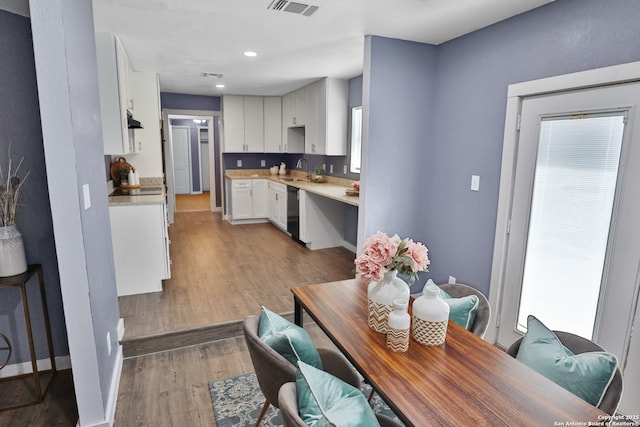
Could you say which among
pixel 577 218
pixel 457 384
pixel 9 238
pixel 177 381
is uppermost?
pixel 577 218

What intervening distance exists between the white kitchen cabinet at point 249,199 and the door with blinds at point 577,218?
4.87m

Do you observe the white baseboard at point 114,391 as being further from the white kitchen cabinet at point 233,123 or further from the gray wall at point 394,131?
the white kitchen cabinet at point 233,123

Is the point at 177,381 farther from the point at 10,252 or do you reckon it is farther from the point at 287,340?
the point at 287,340

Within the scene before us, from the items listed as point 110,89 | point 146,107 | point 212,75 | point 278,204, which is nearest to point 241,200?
point 278,204

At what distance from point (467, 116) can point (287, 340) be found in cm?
243

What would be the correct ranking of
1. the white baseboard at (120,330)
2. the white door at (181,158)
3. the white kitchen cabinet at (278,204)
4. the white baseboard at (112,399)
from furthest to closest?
1. the white door at (181,158)
2. the white kitchen cabinet at (278,204)
3. the white baseboard at (120,330)
4. the white baseboard at (112,399)

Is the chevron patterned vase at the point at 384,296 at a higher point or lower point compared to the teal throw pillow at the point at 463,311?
higher

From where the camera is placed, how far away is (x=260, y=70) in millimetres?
4578

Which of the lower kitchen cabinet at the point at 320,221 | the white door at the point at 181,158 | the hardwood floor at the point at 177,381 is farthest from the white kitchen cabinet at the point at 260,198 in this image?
the white door at the point at 181,158

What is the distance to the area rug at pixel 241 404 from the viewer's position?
2027mm

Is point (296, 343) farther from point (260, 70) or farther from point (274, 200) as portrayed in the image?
point (274, 200)

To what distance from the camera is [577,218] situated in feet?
7.50

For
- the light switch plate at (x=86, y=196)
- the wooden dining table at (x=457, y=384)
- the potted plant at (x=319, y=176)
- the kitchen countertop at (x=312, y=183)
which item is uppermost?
the light switch plate at (x=86, y=196)

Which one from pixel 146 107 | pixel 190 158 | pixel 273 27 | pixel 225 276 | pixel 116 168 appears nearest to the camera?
pixel 273 27
